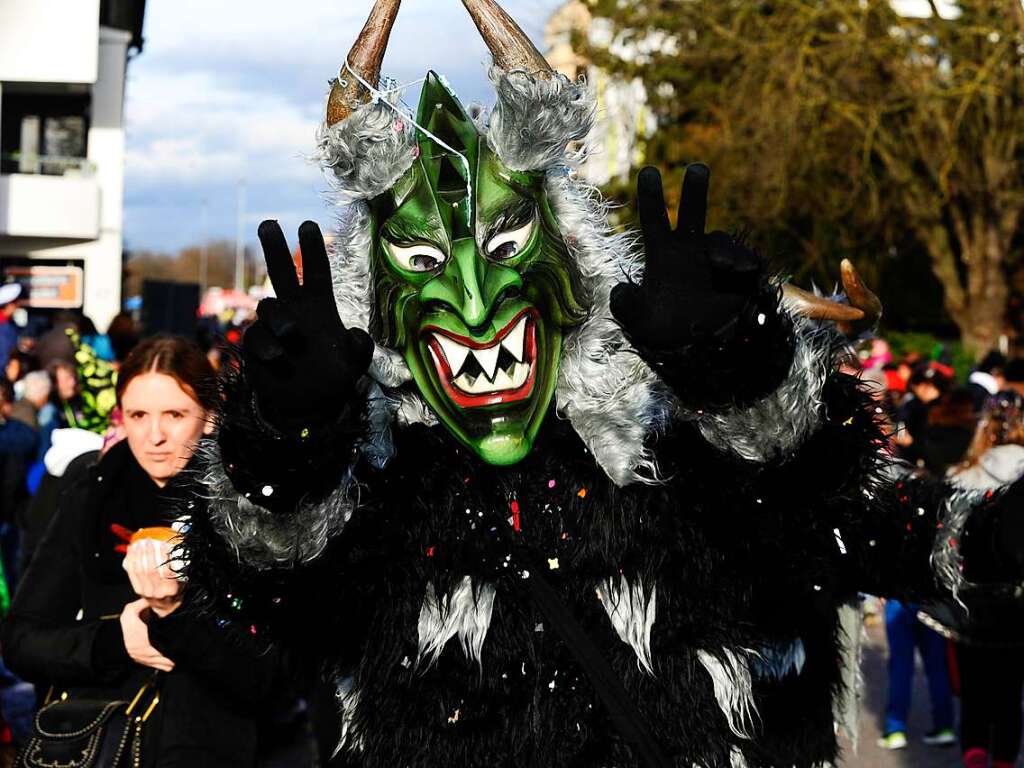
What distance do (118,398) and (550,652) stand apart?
4.90 feet

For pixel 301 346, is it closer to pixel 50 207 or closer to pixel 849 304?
pixel 849 304

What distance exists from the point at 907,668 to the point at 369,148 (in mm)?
4966

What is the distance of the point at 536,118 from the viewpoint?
8.14 ft

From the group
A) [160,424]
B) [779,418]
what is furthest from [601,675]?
[160,424]

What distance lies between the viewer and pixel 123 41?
25781 mm

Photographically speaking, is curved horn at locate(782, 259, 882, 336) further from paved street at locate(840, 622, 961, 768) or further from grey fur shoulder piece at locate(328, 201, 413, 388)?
paved street at locate(840, 622, 961, 768)

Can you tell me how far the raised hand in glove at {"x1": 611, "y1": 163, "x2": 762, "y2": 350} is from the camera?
7.31 feet

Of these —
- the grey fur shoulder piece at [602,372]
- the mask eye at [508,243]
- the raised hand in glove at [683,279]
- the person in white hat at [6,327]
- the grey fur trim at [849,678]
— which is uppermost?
the raised hand in glove at [683,279]

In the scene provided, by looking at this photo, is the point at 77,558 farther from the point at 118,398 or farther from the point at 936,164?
the point at 936,164

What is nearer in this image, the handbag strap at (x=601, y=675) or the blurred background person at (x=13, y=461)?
the handbag strap at (x=601, y=675)

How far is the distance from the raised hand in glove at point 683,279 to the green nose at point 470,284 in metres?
0.26

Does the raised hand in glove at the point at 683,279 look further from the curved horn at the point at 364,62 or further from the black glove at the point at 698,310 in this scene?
the curved horn at the point at 364,62

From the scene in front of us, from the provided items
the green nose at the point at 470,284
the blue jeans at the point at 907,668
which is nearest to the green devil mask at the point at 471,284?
the green nose at the point at 470,284

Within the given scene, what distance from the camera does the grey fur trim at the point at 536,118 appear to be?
2467mm
